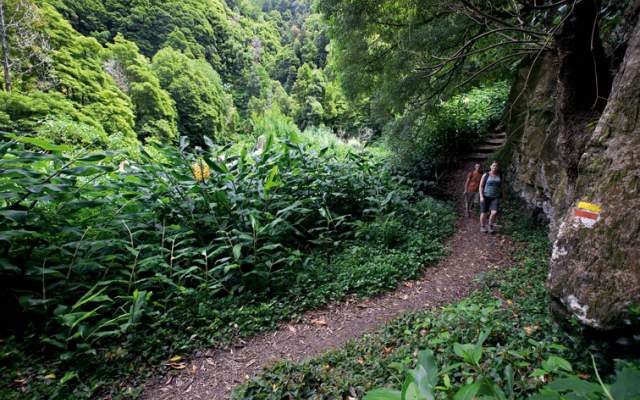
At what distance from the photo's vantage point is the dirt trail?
2299 mm

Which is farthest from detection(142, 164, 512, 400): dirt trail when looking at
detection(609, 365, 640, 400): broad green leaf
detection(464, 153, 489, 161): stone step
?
detection(464, 153, 489, 161): stone step

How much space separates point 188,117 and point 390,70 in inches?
651

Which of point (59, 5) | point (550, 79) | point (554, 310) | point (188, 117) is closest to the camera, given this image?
point (554, 310)

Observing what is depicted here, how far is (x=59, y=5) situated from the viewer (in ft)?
54.2

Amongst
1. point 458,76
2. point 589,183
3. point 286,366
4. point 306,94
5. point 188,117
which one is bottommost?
point 286,366

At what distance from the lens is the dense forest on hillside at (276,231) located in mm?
2064

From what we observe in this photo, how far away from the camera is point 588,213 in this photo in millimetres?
2152

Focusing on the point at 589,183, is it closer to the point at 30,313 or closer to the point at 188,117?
the point at 30,313

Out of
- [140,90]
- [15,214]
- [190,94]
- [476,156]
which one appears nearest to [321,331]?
[15,214]

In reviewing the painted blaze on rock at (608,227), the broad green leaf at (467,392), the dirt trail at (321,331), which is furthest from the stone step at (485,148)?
the broad green leaf at (467,392)

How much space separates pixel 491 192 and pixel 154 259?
226 inches

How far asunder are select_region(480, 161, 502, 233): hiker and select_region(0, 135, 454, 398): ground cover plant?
113 centimetres

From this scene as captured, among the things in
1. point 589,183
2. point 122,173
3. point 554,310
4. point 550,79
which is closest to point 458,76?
point 550,79

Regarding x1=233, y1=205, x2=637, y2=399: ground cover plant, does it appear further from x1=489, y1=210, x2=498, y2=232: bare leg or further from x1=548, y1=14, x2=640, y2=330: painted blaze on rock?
x1=489, y1=210, x2=498, y2=232: bare leg
